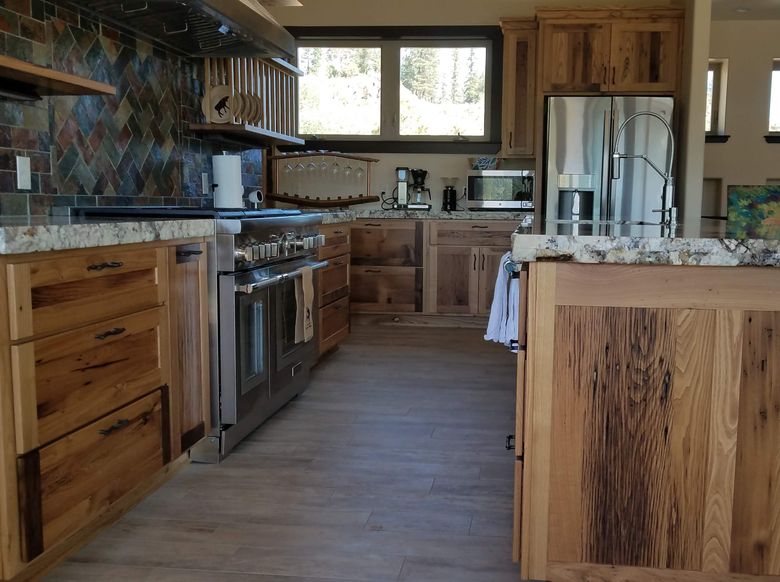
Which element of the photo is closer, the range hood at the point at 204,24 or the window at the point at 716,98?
the range hood at the point at 204,24

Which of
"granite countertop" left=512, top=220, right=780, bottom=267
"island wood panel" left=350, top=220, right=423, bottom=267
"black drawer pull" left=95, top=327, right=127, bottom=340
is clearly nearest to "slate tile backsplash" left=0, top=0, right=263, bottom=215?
"black drawer pull" left=95, top=327, right=127, bottom=340

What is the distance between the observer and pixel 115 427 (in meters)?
2.17

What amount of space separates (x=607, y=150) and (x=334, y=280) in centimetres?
227

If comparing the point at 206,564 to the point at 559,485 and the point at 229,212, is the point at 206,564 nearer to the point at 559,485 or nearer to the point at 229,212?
the point at 559,485

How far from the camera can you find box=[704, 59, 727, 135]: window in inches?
285

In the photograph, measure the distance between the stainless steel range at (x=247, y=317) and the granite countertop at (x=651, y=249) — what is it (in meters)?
1.47

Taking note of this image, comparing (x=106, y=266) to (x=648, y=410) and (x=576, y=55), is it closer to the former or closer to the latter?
(x=648, y=410)

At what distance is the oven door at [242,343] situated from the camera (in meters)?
2.87

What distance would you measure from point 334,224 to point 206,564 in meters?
2.91

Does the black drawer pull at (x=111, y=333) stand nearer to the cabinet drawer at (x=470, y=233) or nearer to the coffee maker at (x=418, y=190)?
the cabinet drawer at (x=470, y=233)

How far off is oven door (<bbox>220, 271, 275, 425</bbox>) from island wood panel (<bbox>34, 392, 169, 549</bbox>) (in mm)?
422

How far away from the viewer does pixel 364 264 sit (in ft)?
19.9

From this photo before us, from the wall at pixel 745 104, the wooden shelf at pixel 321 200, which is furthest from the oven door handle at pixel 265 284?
the wall at pixel 745 104

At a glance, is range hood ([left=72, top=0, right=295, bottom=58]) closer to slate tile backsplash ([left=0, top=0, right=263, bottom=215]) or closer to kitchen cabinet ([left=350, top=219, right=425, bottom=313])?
slate tile backsplash ([left=0, top=0, right=263, bottom=215])
